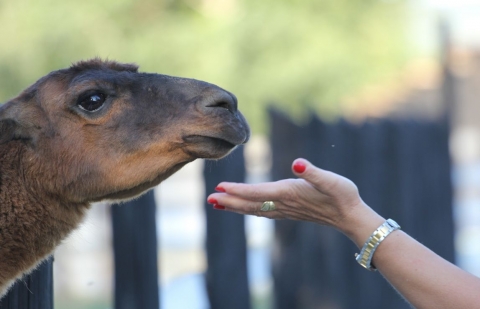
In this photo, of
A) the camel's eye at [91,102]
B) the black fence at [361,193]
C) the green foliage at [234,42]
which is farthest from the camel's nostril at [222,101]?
the green foliage at [234,42]

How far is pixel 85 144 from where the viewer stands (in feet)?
10.8

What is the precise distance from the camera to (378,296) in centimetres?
775

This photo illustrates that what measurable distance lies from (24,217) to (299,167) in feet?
4.01

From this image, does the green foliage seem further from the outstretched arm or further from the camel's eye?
the outstretched arm

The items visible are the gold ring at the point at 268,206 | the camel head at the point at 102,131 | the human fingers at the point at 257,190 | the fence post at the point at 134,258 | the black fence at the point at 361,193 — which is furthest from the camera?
the black fence at the point at 361,193

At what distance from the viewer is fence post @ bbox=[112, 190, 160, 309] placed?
14.0 feet

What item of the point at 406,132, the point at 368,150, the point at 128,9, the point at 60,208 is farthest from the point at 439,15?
the point at 60,208

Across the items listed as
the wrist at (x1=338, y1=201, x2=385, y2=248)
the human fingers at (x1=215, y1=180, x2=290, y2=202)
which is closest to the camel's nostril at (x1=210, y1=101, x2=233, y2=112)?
the human fingers at (x1=215, y1=180, x2=290, y2=202)

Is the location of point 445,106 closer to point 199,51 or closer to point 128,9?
point 199,51

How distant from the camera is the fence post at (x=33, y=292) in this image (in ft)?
10.4

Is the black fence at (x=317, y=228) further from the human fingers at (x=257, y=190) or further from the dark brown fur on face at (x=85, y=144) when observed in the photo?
the human fingers at (x=257, y=190)

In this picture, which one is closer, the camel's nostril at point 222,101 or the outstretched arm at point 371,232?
the outstretched arm at point 371,232

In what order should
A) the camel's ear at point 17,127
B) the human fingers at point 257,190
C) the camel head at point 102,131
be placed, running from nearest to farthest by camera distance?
1. the human fingers at point 257,190
2. the camel head at point 102,131
3. the camel's ear at point 17,127

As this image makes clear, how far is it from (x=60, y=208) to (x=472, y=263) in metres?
9.52
